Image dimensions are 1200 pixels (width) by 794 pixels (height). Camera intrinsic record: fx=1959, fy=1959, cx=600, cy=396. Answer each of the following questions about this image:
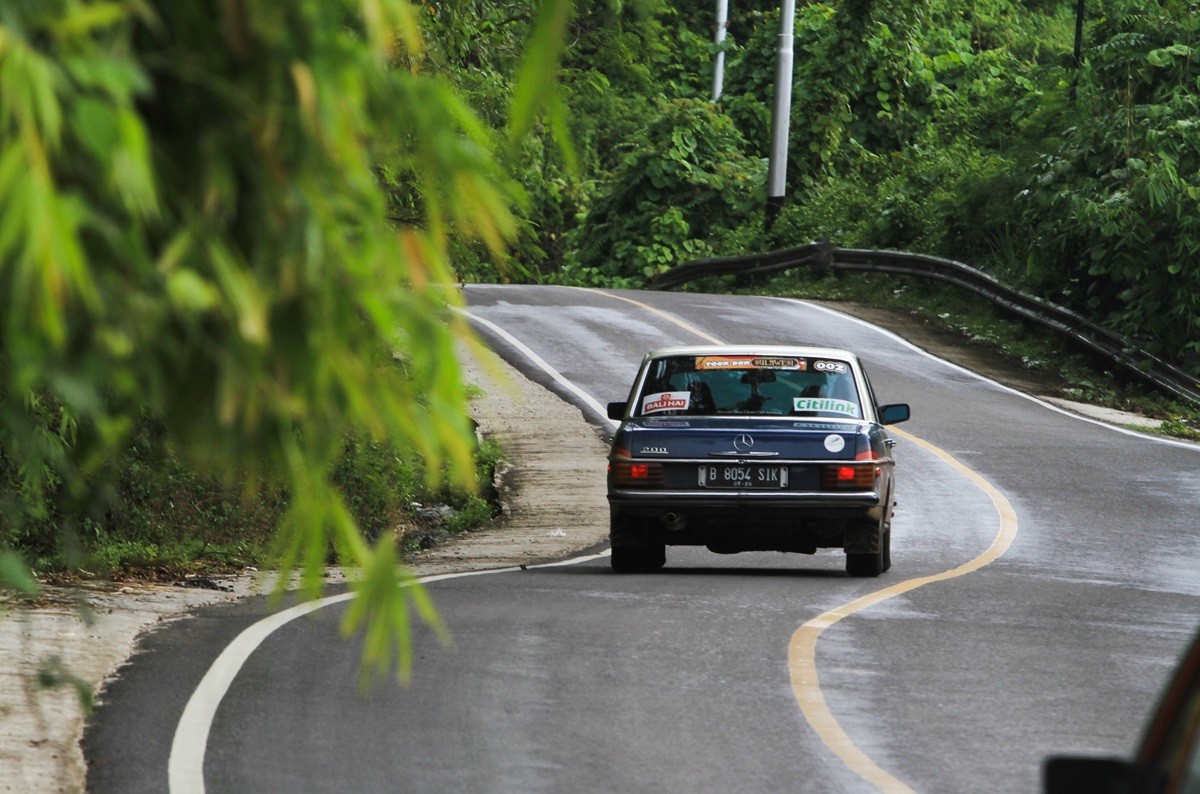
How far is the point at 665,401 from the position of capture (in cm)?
1418

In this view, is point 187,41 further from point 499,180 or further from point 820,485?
point 820,485

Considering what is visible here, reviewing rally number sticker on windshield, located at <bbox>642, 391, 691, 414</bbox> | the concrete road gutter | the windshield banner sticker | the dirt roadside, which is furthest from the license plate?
the concrete road gutter

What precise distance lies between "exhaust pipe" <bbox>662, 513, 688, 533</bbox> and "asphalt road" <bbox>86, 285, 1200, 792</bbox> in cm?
42

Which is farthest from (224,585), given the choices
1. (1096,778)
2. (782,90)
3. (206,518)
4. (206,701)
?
(782,90)

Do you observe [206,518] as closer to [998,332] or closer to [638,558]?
[638,558]

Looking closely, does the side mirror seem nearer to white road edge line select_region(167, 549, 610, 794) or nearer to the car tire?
white road edge line select_region(167, 549, 610, 794)

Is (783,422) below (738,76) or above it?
below

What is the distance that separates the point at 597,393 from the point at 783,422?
11.8 meters

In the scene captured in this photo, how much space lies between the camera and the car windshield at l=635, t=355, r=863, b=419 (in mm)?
14102

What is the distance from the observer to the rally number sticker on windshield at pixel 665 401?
1412 centimetres

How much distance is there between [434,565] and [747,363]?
3103 millimetres

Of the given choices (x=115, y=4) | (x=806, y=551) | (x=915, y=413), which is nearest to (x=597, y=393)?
(x=915, y=413)

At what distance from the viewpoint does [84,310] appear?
352 cm

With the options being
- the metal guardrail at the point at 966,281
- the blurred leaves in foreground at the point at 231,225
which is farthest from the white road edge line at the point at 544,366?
the blurred leaves in foreground at the point at 231,225
